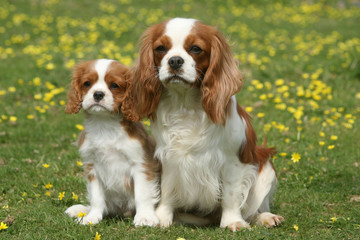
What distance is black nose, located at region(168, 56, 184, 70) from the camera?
146 inches

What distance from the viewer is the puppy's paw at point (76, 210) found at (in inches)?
172

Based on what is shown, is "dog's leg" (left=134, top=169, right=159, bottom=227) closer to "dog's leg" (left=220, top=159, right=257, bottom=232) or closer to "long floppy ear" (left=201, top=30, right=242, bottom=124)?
"dog's leg" (left=220, top=159, right=257, bottom=232)

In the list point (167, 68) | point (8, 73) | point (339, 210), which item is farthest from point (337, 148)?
point (8, 73)

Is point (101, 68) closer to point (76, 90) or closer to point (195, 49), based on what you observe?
point (76, 90)

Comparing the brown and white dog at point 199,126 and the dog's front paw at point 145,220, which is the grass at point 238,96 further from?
the brown and white dog at point 199,126

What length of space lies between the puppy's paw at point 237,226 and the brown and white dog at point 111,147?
1.92ft

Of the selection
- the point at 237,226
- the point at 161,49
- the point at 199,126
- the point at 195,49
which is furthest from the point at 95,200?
the point at 195,49

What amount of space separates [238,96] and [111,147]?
3890 mm

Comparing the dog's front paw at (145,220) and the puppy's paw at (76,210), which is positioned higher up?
the dog's front paw at (145,220)

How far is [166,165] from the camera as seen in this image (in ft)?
14.0

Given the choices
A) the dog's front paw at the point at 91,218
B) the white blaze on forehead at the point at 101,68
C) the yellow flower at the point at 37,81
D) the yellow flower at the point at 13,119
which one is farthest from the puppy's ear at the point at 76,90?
the yellow flower at the point at 37,81

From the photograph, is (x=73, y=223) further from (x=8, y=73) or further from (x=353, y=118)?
(x=8, y=73)

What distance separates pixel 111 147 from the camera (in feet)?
14.0

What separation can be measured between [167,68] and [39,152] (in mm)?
2808
